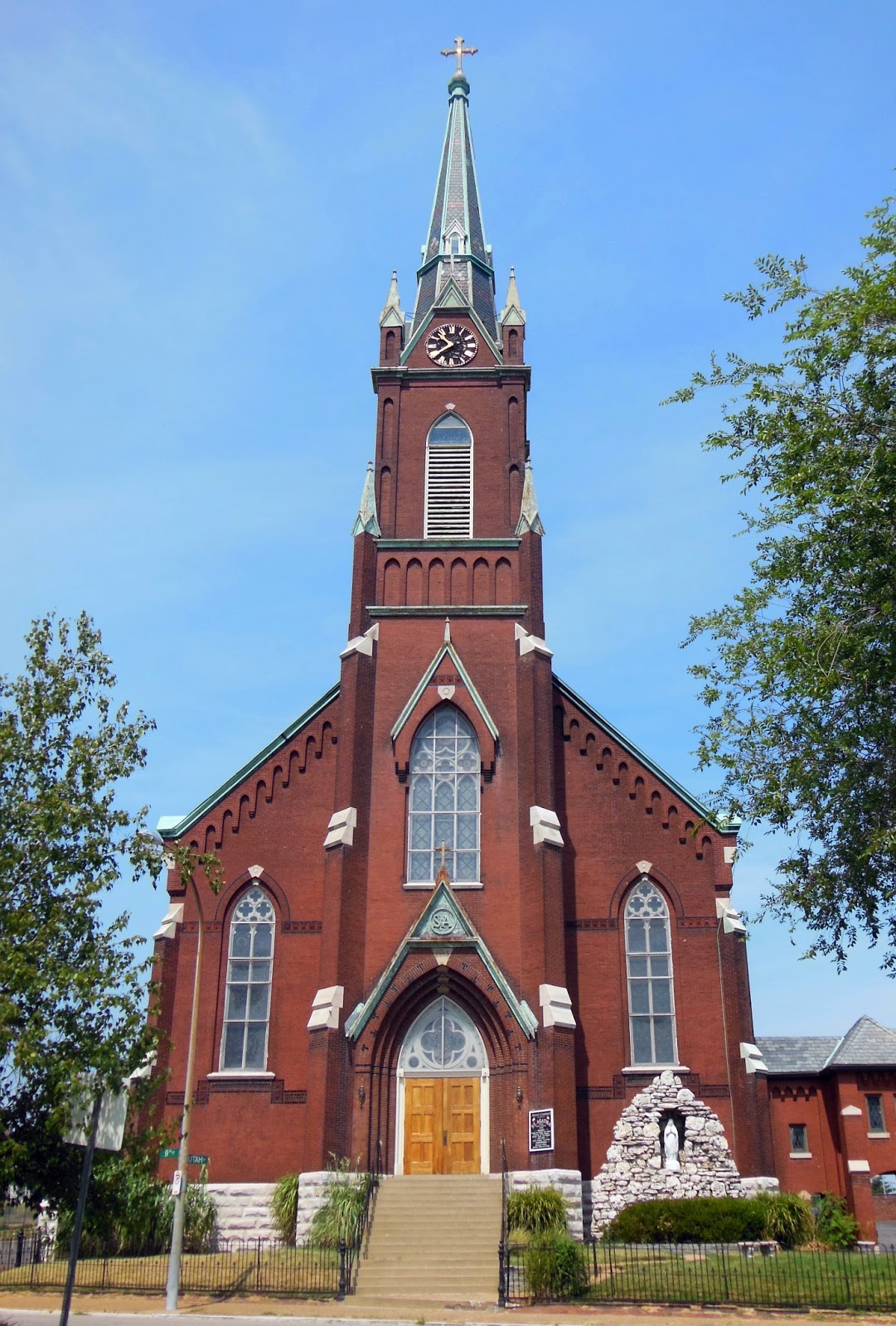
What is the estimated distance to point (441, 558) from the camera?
32.0 m

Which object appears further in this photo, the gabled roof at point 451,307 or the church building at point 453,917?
the gabled roof at point 451,307

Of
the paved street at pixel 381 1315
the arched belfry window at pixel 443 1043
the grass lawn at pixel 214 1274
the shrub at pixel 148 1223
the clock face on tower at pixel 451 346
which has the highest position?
the clock face on tower at pixel 451 346

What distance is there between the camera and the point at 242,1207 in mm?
26625

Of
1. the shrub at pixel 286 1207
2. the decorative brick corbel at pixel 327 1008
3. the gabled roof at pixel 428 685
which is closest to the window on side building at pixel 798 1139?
the gabled roof at pixel 428 685

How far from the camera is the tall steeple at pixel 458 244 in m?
37.1

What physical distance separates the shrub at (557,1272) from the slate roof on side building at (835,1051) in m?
13.7

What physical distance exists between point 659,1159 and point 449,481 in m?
17.1

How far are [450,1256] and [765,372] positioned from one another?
16.0m

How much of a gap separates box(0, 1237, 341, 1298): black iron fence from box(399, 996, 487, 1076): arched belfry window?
14.7 ft

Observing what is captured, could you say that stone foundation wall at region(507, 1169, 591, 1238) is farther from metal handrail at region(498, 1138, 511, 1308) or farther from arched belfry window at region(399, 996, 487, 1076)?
arched belfry window at region(399, 996, 487, 1076)

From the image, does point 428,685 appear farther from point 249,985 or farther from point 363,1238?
point 363,1238

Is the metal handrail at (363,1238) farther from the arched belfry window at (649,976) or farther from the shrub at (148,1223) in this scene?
the arched belfry window at (649,976)

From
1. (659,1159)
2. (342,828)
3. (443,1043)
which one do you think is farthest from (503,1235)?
(342,828)

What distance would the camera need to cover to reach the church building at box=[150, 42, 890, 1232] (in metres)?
26.4
